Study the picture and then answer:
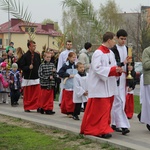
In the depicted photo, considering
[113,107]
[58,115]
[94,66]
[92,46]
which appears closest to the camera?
[94,66]

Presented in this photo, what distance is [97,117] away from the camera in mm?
9133

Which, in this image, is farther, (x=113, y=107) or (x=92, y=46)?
(x=92, y=46)

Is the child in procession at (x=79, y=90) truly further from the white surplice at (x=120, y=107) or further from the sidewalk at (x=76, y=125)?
the white surplice at (x=120, y=107)

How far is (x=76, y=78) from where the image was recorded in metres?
11.9

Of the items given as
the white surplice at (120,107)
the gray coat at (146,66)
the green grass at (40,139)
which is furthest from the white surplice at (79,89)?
the gray coat at (146,66)

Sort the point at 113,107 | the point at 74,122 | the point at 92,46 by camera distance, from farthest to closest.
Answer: the point at 92,46
the point at 74,122
the point at 113,107

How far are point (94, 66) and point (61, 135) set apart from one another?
5.02ft

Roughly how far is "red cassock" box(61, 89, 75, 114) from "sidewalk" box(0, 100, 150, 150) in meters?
0.19

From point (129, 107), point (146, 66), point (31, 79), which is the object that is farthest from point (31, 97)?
point (146, 66)

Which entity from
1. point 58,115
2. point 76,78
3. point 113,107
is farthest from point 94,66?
point 58,115

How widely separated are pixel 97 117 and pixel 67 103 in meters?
3.34

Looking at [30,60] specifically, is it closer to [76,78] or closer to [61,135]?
[76,78]

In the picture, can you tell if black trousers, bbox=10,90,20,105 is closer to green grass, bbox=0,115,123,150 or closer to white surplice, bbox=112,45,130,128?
green grass, bbox=0,115,123,150

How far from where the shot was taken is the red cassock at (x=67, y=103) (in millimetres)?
12383
